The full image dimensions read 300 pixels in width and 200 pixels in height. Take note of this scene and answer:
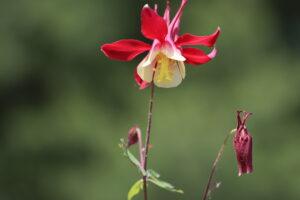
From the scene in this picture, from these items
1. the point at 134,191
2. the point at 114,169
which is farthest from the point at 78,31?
the point at 134,191

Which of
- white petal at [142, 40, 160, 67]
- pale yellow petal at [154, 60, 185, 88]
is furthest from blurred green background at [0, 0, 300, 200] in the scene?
white petal at [142, 40, 160, 67]

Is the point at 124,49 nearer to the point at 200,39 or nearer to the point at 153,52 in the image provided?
the point at 153,52

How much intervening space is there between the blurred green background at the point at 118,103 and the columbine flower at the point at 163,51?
6.23m

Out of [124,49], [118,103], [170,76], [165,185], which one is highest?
[124,49]

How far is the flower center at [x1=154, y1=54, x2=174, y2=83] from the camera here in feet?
10.7

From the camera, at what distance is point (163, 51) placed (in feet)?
10.5

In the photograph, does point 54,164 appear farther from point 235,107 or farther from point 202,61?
point 202,61

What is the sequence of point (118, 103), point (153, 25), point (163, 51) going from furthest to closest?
point (118, 103) < point (163, 51) < point (153, 25)

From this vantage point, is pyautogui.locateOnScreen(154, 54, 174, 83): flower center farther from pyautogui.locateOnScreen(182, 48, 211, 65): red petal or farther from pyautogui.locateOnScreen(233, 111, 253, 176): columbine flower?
pyautogui.locateOnScreen(233, 111, 253, 176): columbine flower

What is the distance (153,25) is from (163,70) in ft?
0.75

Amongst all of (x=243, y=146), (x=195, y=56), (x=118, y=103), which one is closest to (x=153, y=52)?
(x=195, y=56)

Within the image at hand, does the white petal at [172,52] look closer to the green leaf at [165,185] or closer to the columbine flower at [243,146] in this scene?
the columbine flower at [243,146]

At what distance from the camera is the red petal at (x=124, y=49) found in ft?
10.3

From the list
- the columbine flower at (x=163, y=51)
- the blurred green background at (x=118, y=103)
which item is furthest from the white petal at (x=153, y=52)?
the blurred green background at (x=118, y=103)
